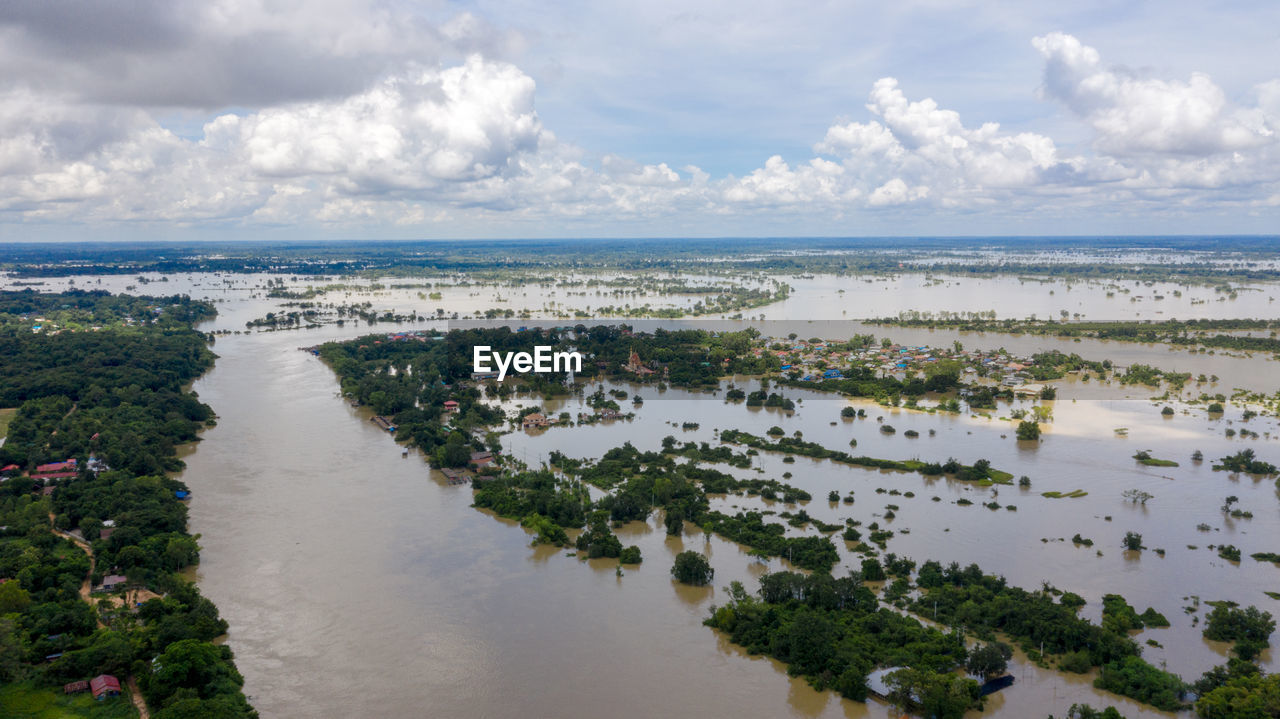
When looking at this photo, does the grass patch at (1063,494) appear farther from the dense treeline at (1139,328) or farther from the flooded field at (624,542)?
the dense treeline at (1139,328)

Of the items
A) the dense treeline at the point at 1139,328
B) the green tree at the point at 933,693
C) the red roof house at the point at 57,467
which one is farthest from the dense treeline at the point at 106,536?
the dense treeline at the point at 1139,328

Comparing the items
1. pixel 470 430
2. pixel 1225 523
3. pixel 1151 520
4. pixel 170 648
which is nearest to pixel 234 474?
pixel 470 430

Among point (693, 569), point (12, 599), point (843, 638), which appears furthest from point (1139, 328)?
point (12, 599)

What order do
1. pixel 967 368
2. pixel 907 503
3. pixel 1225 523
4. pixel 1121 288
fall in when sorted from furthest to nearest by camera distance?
1. pixel 1121 288
2. pixel 967 368
3. pixel 907 503
4. pixel 1225 523

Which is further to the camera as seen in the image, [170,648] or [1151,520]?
[1151,520]

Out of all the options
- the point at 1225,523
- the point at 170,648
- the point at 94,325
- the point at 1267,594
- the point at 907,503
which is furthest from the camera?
the point at 94,325

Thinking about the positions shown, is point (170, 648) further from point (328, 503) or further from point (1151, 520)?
point (1151, 520)

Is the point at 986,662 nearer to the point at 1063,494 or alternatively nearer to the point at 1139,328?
the point at 1063,494
